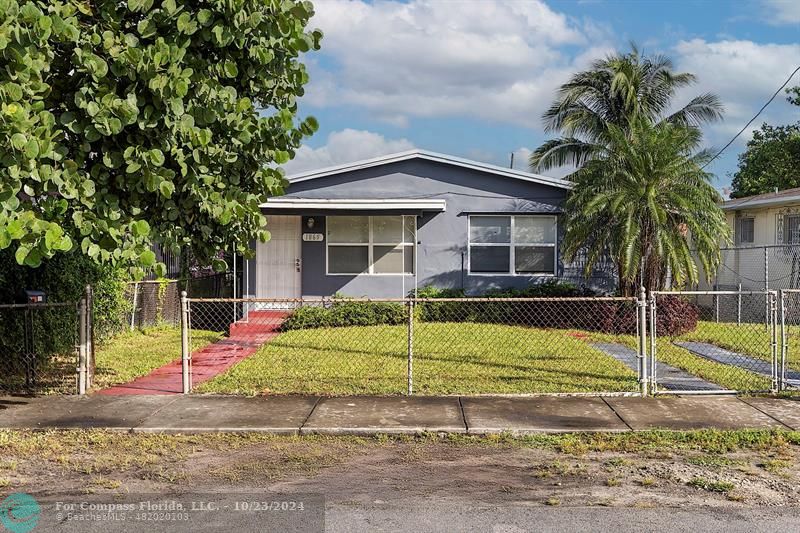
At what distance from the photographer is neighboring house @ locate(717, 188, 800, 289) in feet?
57.4

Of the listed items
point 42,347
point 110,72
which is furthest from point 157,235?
point 42,347

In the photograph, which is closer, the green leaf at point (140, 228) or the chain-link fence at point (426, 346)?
the green leaf at point (140, 228)

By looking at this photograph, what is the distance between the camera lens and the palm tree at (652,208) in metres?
13.7

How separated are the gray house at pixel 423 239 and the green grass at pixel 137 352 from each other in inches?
108

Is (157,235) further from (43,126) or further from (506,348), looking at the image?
(506,348)

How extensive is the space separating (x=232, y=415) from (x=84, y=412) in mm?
1656

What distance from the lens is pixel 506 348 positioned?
12031 mm

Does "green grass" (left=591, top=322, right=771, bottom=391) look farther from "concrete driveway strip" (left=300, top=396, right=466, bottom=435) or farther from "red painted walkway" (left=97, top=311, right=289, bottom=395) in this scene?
"red painted walkway" (left=97, top=311, right=289, bottom=395)

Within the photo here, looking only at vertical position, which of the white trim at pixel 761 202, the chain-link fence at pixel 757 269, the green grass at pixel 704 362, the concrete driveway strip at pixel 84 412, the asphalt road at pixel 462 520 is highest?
the white trim at pixel 761 202

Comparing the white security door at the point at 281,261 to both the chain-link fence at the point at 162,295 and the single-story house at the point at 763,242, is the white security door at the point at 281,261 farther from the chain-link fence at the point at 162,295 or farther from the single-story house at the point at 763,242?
the single-story house at the point at 763,242

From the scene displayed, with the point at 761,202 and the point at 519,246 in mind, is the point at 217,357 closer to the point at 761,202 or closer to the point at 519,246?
the point at 519,246

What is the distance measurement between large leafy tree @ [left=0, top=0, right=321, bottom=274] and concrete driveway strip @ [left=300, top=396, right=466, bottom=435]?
2.29 meters

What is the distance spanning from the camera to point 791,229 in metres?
18.3

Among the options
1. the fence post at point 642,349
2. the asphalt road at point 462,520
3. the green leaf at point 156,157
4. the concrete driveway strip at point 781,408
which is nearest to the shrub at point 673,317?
the concrete driveway strip at point 781,408
